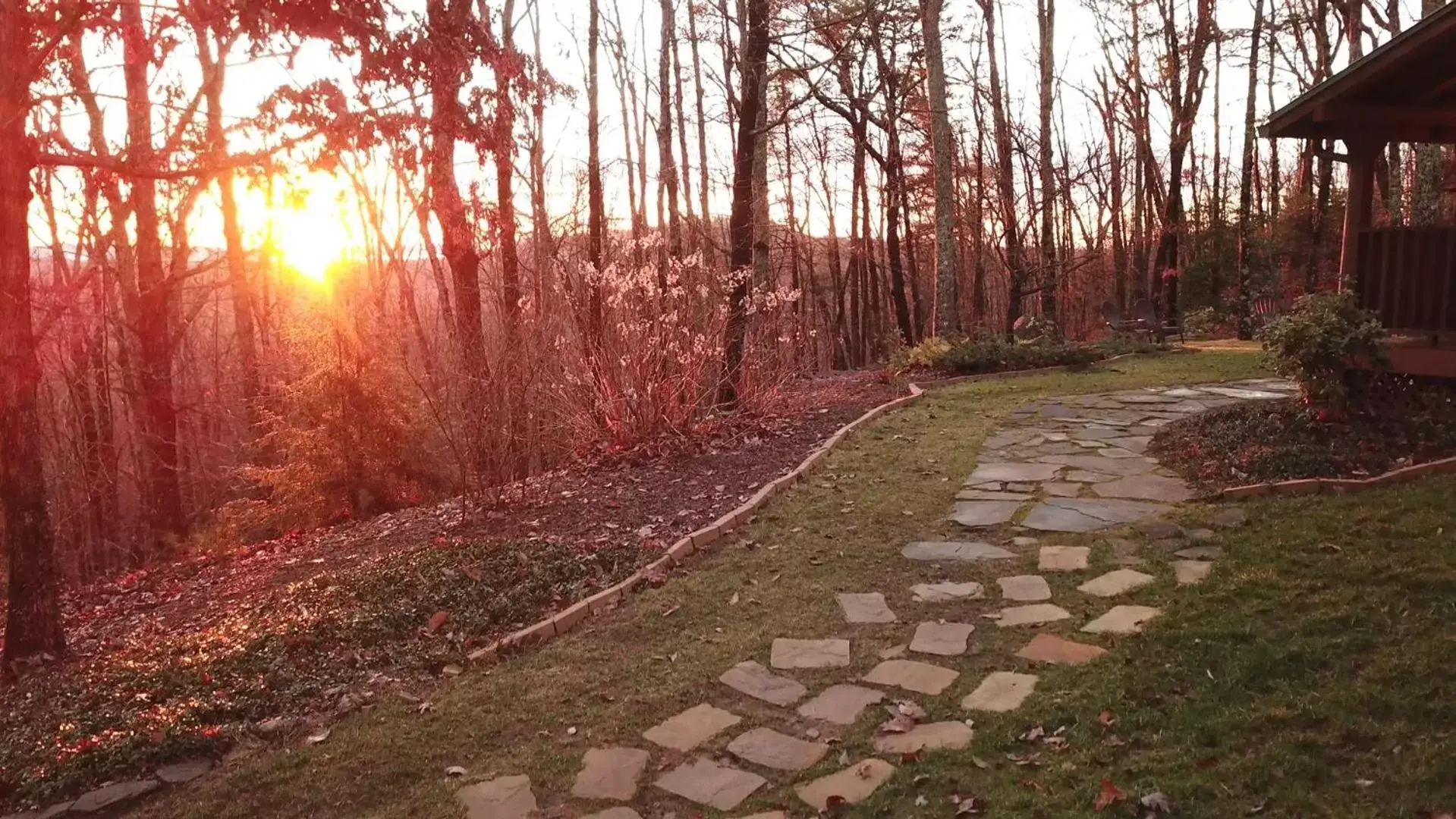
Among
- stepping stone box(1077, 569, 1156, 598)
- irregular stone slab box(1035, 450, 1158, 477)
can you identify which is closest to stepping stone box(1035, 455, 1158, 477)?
irregular stone slab box(1035, 450, 1158, 477)

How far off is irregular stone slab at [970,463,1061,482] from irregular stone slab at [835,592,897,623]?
2216mm

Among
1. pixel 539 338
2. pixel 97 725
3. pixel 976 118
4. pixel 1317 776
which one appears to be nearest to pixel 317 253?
pixel 539 338

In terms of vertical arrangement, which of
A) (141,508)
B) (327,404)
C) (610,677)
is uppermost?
(327,404)

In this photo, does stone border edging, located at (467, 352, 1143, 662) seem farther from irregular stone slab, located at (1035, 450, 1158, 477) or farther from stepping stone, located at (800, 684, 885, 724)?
irregular stone slab, located at (1035, 450, 1158, 477)

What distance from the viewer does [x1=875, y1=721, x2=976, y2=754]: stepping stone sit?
3.01m

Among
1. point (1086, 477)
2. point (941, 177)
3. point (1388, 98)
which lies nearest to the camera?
point (1086, 477)

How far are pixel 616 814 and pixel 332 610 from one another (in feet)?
8.24

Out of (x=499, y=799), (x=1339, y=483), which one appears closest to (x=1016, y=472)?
(x=1339, y=483)

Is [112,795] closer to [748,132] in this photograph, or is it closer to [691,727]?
[691,727]

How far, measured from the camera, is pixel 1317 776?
2.55 m

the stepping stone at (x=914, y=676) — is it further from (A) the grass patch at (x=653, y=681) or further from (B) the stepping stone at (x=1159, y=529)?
(B) the stepping stone at (x=1159, y=529)

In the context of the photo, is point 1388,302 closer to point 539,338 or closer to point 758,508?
point 758,508

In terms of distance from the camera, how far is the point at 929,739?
3072mm

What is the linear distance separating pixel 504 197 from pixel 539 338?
5.61 meters
